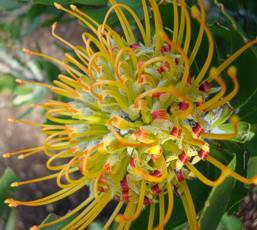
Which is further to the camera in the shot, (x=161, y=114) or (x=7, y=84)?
(x=7, y=84)

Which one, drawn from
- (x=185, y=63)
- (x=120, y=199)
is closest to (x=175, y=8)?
(x=185, y=63)

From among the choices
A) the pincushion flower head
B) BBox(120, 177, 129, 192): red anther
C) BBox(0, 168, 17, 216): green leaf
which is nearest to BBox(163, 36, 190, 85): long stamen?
the pincushion flower head

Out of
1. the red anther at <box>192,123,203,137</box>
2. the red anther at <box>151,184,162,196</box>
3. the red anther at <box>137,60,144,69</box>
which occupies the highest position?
the red anther at <box>137,60,144,69</box>

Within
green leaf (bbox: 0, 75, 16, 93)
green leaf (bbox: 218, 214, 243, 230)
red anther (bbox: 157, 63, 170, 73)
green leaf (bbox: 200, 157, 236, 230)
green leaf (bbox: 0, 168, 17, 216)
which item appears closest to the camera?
green leaf (bbox: 200, 157, 236, 230)

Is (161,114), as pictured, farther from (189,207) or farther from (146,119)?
(189,207)

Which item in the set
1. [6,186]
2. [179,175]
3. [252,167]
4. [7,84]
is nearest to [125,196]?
[179,175]

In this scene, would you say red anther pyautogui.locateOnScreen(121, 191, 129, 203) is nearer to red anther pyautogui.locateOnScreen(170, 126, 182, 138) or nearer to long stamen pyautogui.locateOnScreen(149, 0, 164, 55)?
red anther pyautogui.locateOnScreen(170, 126, 182, 138)

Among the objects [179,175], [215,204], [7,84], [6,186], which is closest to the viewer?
[215,204]

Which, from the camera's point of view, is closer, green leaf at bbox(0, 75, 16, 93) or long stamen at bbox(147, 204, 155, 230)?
long stamen at bbox(147, 204, 155, 230)
